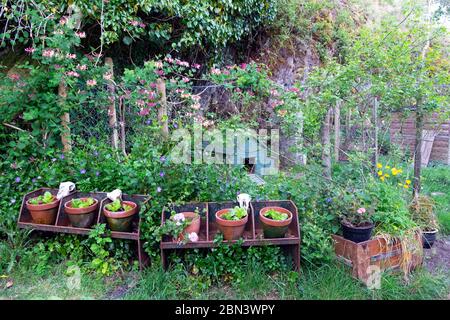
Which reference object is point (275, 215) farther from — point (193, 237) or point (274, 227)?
point (193, 237)

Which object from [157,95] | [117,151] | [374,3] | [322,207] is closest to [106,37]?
[157,95]

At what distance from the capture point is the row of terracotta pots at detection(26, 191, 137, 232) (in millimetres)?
2268

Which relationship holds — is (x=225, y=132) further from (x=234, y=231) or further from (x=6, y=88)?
(x=6, y=88)

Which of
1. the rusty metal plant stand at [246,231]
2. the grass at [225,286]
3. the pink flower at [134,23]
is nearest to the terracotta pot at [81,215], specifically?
the grass at [225,286]

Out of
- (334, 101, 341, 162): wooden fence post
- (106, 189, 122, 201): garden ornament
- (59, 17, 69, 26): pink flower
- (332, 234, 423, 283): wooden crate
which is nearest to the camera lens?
(332, 234, 423, 283): wooden crate

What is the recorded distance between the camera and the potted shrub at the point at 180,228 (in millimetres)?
2129

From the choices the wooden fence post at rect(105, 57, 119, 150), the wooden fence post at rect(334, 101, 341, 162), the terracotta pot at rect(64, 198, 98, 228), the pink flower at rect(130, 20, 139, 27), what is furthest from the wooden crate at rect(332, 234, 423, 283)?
the pink flower at rect(130, 20, 139, 27)

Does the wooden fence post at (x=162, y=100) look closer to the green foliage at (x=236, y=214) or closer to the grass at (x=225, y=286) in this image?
the green foliage at (x=236, y=214)

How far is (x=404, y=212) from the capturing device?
253 centimetres

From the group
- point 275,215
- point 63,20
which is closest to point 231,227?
point 275,215

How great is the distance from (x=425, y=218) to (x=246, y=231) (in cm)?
176

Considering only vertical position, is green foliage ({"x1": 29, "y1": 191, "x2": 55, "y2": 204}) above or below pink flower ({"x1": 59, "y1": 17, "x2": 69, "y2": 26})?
below

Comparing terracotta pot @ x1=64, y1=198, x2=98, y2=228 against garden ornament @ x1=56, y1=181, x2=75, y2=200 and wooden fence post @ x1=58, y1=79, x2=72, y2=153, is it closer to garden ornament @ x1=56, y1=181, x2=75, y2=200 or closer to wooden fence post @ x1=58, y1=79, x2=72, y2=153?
garden ornament @ x1=56, y1=181, x2=75, y2=200
